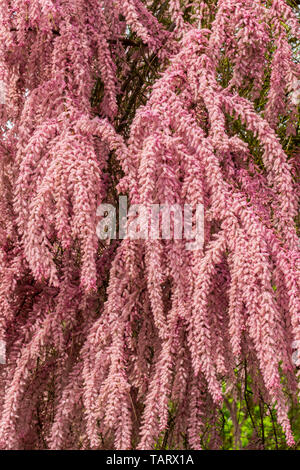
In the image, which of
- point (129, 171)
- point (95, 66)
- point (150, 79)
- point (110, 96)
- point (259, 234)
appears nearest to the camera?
point (259, 234)

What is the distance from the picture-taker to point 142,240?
1547 millimetres

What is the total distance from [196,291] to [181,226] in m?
0.18

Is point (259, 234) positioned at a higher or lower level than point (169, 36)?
lower

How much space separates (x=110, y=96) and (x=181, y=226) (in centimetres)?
47

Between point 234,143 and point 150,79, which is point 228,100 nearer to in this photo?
point 234,143

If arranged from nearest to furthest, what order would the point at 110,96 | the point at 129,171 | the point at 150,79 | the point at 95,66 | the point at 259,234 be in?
1. the point at 259,234
2. the point at 129,171
3. the point at 110,96
4. the point at 95,66
5. the point at 150,79

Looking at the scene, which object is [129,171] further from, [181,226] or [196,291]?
[196,291]

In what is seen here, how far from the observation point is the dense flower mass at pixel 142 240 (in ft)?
4.67

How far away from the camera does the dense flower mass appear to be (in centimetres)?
142

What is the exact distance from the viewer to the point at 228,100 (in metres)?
1.55

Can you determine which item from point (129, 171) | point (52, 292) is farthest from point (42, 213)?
point (52, 292)

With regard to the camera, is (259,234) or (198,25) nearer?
(259,234)
